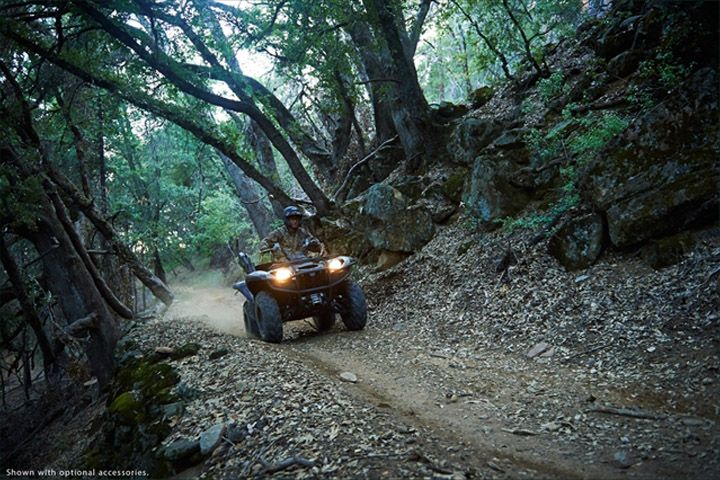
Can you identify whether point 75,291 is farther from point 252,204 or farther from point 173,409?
point 252,204

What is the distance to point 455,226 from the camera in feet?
30.8

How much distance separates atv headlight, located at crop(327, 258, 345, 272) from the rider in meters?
0.80

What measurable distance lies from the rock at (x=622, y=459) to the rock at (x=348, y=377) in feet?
8.84

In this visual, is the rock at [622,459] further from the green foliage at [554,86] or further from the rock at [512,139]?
the green foliage at [554,86]

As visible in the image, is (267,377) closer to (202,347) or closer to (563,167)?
(202,347)

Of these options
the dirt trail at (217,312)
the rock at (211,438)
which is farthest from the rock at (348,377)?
the dirt trail at (217,312)

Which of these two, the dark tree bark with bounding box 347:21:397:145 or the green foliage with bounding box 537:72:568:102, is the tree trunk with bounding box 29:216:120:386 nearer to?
the dark tree bark with bounding box 347:21:397:145

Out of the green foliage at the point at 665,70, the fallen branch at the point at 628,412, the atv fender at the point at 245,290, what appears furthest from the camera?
the atv fender at the point at 245,290

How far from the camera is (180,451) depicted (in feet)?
12.7

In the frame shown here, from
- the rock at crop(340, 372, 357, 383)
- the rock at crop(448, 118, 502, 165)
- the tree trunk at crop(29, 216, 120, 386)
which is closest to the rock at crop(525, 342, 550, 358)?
the rock at crop(340, 372, 357, 383)

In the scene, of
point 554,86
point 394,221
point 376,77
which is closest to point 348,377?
point 394,221

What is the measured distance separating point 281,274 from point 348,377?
238 centimetres

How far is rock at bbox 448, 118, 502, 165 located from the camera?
9.79m

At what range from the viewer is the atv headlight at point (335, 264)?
7.13m
